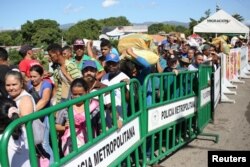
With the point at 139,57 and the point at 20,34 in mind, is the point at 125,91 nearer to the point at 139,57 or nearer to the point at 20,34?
the point at 139,57

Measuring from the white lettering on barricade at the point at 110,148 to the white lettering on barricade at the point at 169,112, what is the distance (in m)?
0.47

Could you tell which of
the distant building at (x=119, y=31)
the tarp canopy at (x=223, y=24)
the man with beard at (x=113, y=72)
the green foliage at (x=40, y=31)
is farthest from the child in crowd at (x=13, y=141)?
the green foliage at (x=40, y=31)

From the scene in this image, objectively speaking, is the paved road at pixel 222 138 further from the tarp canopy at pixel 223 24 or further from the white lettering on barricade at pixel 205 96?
the tarp canopy at pixel 223 24

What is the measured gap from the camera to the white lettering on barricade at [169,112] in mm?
5199

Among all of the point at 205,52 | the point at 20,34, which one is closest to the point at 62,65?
the point at 205,52

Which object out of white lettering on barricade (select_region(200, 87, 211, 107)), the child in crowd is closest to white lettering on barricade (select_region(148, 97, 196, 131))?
white lettering on barricade (select_region(200, 87, 211, 107))

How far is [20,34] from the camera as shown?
398ft

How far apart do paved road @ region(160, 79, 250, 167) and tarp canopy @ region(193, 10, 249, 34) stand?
12827mm

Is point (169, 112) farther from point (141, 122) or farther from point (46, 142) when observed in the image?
point (46, 142)

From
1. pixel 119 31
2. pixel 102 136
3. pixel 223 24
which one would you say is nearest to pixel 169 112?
pixel 102 136

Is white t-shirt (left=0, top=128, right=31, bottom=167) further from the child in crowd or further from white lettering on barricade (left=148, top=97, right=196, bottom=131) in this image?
white lettering on barricade (left=148, top=97, right=196, bottom=131)

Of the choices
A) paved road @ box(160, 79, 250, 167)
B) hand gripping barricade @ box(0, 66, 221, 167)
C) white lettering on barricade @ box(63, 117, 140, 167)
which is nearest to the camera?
hand gripping barricade @ box(0, 66, 221, 167)

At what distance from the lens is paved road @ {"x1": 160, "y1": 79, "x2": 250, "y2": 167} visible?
593 cm

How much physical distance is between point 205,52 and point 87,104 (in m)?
7.09
